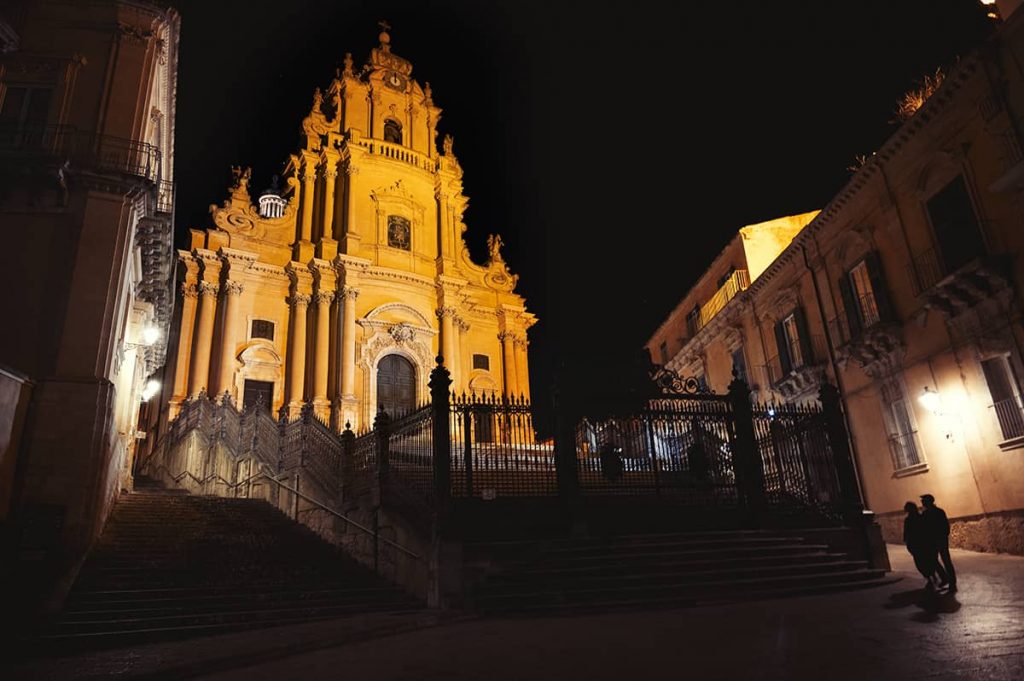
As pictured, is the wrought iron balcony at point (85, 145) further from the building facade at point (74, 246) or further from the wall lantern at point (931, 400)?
the wall lantern at point (931, 400)

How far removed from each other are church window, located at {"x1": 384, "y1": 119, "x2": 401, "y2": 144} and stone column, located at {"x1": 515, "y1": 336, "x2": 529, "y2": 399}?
11.9m

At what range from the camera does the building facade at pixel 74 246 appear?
33.9 ft

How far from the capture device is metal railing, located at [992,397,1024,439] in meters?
12.7

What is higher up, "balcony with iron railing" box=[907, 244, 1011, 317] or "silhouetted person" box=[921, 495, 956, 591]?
"balcony with iron railing" box=[907, 244, 1011, 317]

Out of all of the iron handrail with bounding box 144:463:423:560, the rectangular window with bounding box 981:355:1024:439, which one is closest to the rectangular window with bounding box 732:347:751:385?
the rectangular window with bounding box 981:355:1024:439

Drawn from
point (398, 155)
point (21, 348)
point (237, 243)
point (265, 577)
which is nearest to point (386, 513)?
point (265, 577)

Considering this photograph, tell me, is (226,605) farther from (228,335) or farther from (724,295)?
(724,295)

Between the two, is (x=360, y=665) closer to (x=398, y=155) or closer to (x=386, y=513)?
(x=386, y=513)

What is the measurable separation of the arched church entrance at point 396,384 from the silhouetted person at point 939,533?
19.9 metres

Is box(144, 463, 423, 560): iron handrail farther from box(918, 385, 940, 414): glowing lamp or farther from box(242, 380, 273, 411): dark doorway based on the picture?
box(918, 385, 940, 414): glowing lamp

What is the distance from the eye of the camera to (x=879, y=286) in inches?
673

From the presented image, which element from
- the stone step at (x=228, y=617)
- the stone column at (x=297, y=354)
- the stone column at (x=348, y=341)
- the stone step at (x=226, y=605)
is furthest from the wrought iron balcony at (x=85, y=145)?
the stone column at (x=348, y=341)

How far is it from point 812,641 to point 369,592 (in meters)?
5.94

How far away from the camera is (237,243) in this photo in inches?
1009
